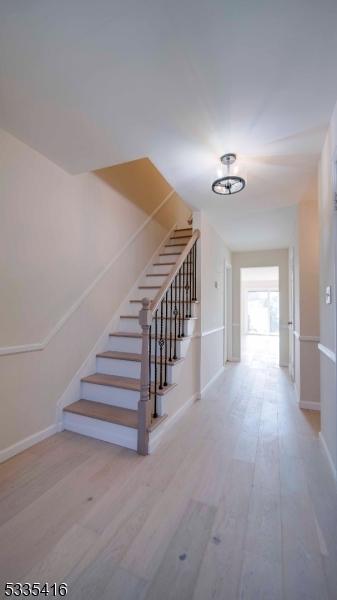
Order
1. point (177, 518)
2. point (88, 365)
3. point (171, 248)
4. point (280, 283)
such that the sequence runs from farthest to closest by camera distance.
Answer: point (280, 283) → point (171, 248) → point (88, 365) → point (177, 518)

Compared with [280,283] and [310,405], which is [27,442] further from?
[280,283]

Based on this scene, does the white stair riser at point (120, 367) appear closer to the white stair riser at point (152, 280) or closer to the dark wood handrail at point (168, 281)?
the dark wood handrail at point (168, 281)

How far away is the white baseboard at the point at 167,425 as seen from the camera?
204cm

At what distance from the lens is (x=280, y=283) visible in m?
5.27

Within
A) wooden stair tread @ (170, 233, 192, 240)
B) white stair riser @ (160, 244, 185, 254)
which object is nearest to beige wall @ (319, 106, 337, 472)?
white stair riser @ (160, 244, 185, 254)

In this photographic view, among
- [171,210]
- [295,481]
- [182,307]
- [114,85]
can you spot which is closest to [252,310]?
[171,210]

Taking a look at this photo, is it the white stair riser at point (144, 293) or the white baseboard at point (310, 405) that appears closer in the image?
the white baseboard at point (310, 405)

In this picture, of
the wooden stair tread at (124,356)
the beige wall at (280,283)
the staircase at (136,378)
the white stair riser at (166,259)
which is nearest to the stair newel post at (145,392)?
the staircase at (136,378)

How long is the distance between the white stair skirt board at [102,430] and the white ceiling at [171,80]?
89.0 inches

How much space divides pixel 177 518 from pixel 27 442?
1.34 metres

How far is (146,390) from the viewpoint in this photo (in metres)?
2.00

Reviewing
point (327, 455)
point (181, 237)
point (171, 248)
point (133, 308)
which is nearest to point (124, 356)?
point (133, 308)

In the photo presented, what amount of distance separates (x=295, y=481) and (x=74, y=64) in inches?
110

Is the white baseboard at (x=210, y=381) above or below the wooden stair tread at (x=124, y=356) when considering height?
below
